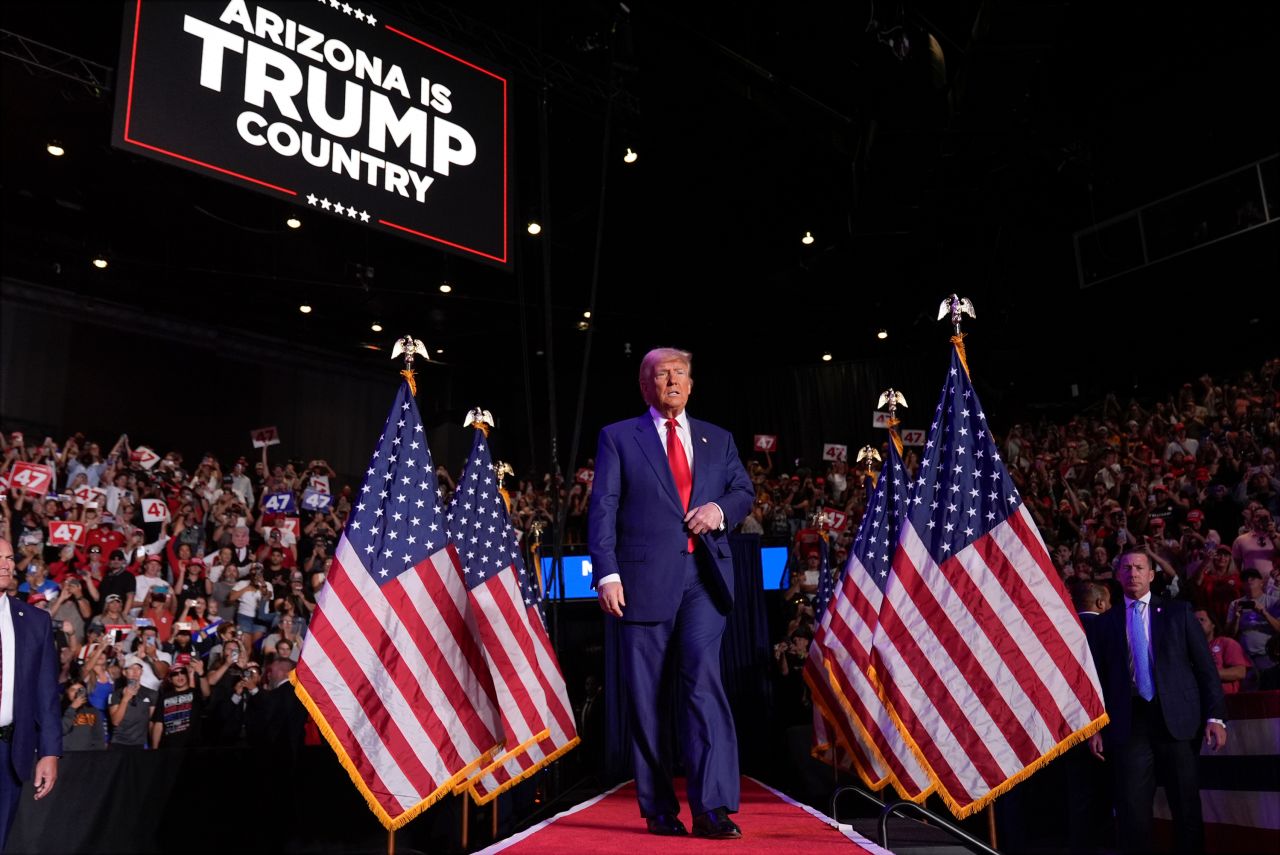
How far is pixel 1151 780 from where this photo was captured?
5.17 meters

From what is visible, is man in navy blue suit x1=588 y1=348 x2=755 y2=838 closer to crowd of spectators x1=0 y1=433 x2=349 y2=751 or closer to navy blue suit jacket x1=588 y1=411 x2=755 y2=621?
navy blue suit jacket x1=588 y1=411 x2=755 y2=621

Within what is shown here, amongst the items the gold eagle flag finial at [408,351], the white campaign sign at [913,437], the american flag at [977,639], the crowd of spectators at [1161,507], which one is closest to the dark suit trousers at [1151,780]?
the american flag at [977,639]

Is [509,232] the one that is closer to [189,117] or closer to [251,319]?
[189,117]

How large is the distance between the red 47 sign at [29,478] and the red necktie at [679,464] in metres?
9.82

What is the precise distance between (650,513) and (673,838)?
1.06 metres

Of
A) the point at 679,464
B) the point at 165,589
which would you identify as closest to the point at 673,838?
the point at 679,464

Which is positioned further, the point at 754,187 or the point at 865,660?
the point at 754,187

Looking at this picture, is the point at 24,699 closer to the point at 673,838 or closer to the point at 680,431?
the point at 673,838

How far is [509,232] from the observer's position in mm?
6066

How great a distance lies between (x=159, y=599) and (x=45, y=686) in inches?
210

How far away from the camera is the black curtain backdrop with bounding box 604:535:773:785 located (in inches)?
267

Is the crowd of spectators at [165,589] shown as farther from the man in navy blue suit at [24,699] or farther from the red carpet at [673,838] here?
the red carpet at [673,838]

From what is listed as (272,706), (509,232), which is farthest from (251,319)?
(509,232)

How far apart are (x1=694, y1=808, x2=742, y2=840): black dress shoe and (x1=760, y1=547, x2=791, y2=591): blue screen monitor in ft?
23.6
